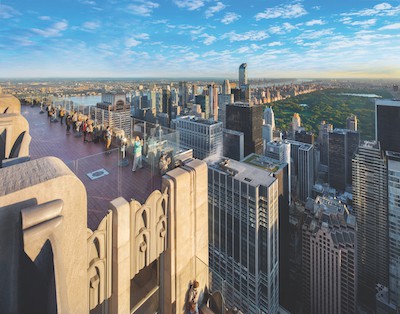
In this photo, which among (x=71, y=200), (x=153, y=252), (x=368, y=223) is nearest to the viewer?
(x=71, y=200)

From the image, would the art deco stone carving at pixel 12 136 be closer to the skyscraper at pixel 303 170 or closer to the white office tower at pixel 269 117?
the skyscraper at pixel 303 170

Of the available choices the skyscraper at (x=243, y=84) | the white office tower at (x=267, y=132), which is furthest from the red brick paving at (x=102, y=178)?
the skyscraper at (x=243, y=84)

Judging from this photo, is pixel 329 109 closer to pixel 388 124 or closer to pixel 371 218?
pixel 388 124

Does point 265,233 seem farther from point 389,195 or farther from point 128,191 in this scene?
point 128,191

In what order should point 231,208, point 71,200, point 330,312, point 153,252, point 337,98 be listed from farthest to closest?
point 337,98
point 330,312
point 231,208
point 153,252
point 71,200

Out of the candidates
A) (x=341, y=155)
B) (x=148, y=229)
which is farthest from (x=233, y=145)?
(x=148, y=229)

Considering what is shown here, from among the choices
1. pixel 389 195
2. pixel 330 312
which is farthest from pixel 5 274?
pixel 389 195

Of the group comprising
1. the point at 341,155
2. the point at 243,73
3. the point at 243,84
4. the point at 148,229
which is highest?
the point at 243,73
